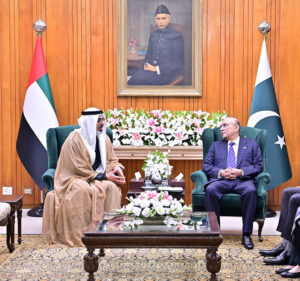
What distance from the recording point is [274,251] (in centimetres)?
486

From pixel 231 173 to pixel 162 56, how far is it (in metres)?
2.39

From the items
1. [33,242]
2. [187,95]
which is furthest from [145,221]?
[187,95]

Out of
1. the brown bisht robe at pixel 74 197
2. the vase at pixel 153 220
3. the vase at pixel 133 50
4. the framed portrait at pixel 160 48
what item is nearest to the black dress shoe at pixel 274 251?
the vase at pixel 153 220

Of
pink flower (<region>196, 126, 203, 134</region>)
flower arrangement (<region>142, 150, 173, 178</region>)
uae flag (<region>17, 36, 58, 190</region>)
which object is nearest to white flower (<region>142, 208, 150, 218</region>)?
flower arrangement (<region>142, 150, 173, 178</region>)

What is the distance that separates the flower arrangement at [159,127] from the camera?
6.89m

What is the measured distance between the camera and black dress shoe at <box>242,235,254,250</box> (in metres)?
5.21

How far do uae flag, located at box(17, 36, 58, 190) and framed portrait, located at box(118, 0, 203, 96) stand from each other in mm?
1079

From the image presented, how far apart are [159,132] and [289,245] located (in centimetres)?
283

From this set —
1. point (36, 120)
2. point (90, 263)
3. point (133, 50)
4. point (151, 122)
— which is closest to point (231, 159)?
point (151, 122)

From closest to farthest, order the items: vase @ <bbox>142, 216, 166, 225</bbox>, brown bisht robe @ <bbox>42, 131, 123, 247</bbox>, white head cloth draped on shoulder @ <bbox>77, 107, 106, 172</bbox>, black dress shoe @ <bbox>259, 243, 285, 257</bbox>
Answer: vase @ <bbox>142, 216, 166, 225</bbox>, black dress shoe @ <bbox>259, 243, 285, 257</bbox>, brown bisht robe @ <bbox>42, 131, 123, 247</bbox>, white head cloth draped on shoulder @ <bbox>77, 107, 106, 172</bbox>

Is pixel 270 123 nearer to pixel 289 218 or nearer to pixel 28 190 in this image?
pixel 289 218

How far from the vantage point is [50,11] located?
7.32m

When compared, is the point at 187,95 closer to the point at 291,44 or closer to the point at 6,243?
the point at 291,44

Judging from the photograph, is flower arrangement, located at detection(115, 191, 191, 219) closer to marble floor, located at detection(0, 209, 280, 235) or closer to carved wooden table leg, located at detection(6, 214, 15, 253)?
carved wooden table leg, located at detection(6, 214, 15, 253)
